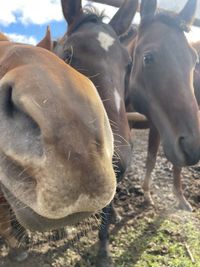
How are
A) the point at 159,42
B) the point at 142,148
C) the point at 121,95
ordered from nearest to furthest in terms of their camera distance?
the point at 121,95
the point at 159,42
the point at 142,148

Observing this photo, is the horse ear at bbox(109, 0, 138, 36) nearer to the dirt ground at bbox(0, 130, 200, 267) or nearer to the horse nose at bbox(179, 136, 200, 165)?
the horse nose at bbox(179, 136, 200, 165)

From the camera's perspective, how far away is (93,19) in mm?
3350

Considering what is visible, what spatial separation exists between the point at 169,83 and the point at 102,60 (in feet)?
2.76

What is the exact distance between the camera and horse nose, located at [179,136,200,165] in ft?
10.7

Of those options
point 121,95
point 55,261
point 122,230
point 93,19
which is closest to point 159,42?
point 93,19

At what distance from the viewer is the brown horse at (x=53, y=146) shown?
1255mm

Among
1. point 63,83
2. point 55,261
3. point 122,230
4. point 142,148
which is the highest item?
point 63,83

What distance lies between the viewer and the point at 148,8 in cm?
420

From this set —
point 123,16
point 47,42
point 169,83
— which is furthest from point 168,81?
point 47,42

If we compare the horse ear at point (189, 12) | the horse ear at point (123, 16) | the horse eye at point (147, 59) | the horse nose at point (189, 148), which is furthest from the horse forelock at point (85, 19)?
the horse nose at point (189, 148)

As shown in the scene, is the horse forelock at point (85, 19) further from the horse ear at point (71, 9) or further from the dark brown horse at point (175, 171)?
the dark brown horse at point (175, 171)

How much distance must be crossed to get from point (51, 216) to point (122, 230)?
306 centimetres

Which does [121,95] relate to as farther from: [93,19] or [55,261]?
[55,261]

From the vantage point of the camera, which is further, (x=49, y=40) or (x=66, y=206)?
(x=49, y=40)
